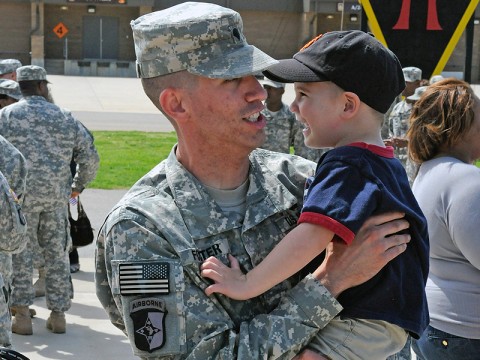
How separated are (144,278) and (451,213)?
1785 mm

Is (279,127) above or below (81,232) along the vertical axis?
above

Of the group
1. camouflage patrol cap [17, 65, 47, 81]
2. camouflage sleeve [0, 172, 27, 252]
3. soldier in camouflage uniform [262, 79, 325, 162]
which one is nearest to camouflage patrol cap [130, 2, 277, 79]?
camouflage sleeve [0, 172, 27, 252]

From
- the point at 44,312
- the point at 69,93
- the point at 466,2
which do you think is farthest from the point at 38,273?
the point at 69,93

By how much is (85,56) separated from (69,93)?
49.3 ft

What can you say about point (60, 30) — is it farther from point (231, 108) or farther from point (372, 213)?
point (372, 213)

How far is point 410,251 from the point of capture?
2500 millimetres

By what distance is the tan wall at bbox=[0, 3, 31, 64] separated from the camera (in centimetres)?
4559

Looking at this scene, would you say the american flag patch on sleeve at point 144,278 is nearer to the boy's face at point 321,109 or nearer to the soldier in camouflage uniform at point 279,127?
the boy's face at point 321,109

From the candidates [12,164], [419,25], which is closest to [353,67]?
[419,25]

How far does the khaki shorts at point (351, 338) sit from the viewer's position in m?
2.40

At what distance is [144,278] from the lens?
90.8 inches

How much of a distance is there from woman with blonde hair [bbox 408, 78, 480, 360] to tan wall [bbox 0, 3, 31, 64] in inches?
1712

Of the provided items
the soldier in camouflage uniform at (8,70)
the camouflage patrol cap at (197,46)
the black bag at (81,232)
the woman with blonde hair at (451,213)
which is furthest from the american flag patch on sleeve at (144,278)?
the soldier in camouflage uniform at (8,70)

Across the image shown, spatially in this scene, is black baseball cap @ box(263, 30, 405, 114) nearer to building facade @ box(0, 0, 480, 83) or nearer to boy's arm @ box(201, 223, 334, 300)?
boy's arm @ box(201, 223, 334, 300)
